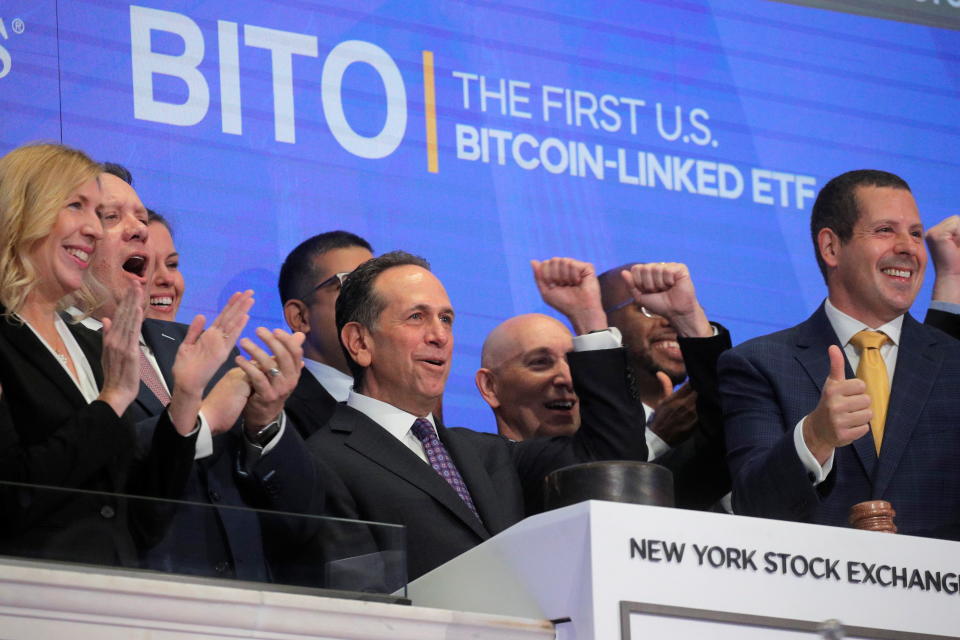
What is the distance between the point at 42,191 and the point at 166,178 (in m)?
0.91

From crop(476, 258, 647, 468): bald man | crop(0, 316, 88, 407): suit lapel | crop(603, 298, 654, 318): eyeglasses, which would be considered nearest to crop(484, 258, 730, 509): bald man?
crop(476, 258, 647, 468): bald man

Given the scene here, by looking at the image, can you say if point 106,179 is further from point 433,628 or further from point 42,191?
point 433,628

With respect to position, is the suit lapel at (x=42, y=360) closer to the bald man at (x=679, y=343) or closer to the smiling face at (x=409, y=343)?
the smiling face at (x=409, y=343)

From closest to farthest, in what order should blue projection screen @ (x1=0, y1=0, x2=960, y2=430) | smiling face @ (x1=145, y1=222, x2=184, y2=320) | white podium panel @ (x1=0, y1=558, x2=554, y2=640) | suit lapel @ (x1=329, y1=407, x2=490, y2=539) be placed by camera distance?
1. white podium panel @ (x1=0, y1=558, x2=554, y2=640)
2. suit lapel @ (x1=329, y1=407, x2=490, y2=539)
3. smiling face @ (x1=145, y1=222, x2=184, y2=320)
4. blue projection screen @ (x1=0, y1=0, x2=960, y2=430)

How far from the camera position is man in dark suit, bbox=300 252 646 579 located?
292 cm

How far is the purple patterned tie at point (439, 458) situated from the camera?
309 centimetres

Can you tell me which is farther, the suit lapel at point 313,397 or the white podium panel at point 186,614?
the suit lapel at point 313,397

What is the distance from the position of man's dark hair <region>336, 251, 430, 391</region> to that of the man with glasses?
27 cm

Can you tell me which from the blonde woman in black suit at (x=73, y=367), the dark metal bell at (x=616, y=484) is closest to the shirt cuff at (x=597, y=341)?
the blonde woman in black suit at (x=73, y=367)

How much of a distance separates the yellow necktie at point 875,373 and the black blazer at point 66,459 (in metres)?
1.45

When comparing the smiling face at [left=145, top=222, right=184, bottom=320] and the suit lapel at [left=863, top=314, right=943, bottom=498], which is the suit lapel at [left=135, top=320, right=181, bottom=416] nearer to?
the smiling face at [left=145, top=222, right=184, bottom=320]

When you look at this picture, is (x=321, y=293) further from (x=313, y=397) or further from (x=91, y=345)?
(x=91, y=345)

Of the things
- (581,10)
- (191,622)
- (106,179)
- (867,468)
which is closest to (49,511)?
(191,622)

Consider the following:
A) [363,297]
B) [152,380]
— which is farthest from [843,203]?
[152,380]
